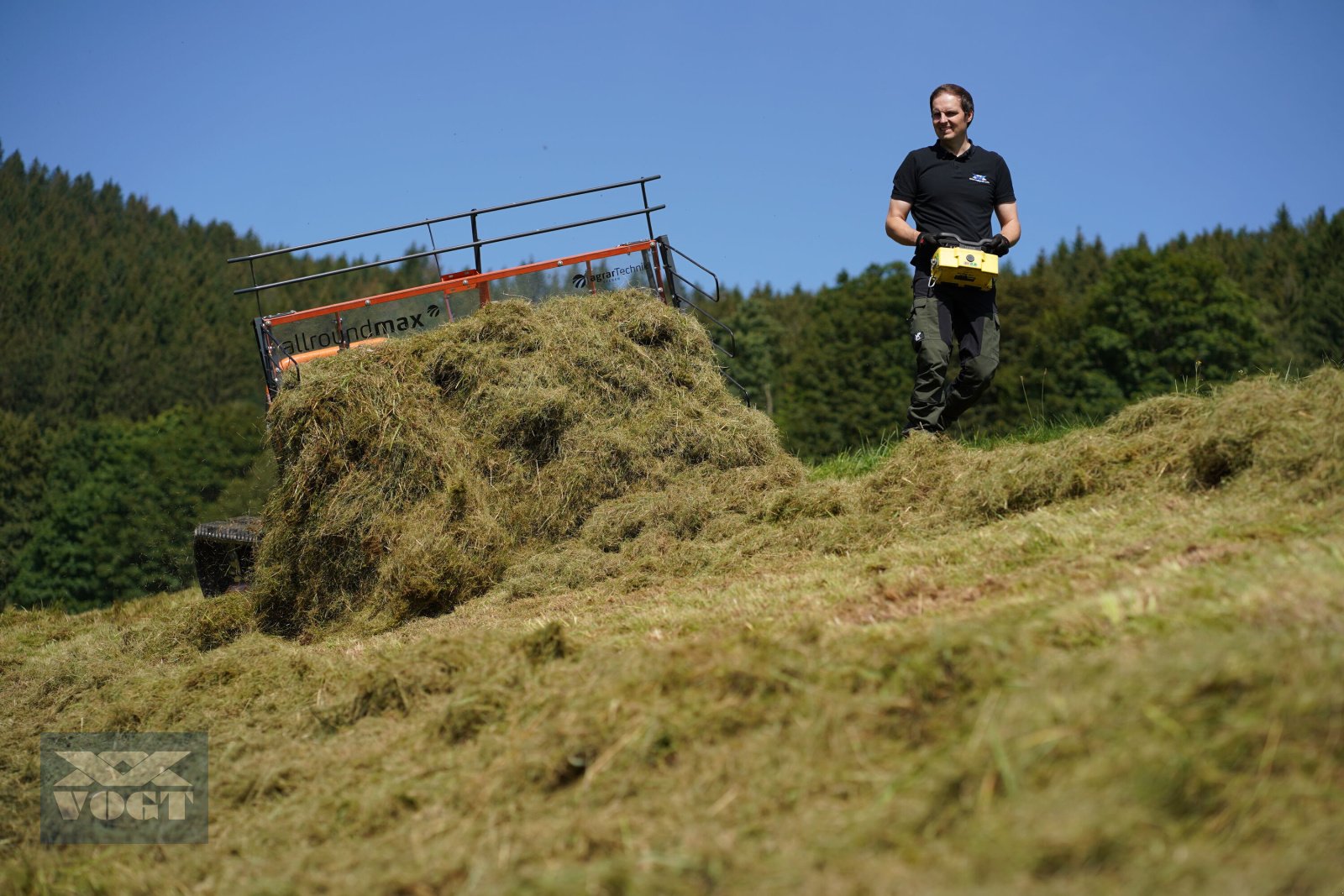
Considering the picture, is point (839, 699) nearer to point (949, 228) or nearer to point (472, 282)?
point (949, 228)

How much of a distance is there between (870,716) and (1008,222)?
5.59 meters

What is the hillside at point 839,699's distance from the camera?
8.20 ft

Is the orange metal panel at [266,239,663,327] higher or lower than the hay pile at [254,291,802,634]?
higher

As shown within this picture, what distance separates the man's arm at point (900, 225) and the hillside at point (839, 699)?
1.44 m

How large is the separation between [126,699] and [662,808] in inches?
165

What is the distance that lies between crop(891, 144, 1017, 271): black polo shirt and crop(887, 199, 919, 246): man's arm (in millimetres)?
54

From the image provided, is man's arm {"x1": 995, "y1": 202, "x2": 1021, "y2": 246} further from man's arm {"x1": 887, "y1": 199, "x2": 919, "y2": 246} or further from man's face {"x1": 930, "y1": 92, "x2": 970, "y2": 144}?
man's face {"x1": 930, "y1": 92, "x2": 970, "y2": 144}

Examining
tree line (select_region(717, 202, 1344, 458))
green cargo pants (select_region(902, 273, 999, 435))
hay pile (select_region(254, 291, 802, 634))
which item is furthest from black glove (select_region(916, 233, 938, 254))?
tree line (select_region(717, 202, 1344, 458))

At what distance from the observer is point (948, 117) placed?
7770 millimetres

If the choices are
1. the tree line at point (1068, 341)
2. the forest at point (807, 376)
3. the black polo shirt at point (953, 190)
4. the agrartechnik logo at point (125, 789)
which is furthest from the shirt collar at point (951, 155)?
the tree line at point (1068, 341)

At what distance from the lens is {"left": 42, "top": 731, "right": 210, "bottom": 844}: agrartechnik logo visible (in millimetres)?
4117

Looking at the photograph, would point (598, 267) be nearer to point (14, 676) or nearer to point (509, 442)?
point (509, 442)

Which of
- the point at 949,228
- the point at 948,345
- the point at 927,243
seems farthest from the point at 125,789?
the point at 949,228

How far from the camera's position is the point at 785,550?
6883 mm
